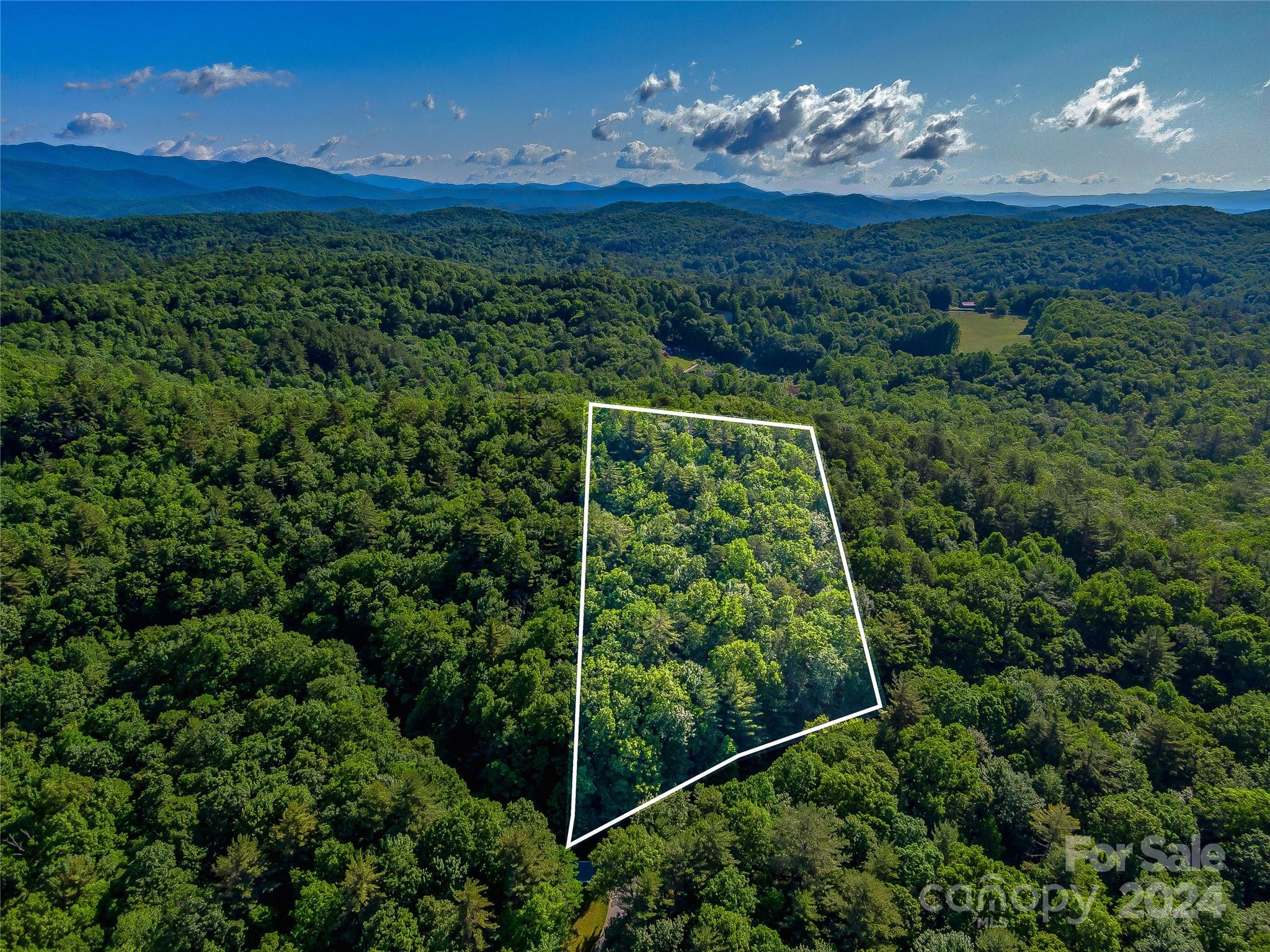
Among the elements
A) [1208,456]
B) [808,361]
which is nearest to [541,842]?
[1208,456]

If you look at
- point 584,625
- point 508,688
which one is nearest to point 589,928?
point 508,688

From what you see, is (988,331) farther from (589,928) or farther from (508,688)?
(589,928)

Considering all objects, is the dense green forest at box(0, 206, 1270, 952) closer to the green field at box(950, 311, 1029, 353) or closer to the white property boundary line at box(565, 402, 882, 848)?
the white property boundary line at box(565, 402, 882, 848)

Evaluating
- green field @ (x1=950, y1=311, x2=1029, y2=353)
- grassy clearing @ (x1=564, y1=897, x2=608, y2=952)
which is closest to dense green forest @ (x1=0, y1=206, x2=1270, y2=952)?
grassy clearing @ (x1=564, y1=897, x2=608, y2=952)

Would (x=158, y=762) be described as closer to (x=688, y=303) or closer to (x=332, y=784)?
(x=332, y=784)

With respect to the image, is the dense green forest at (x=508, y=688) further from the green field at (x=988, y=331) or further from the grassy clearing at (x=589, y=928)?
the green field at (x=988, y=331)
